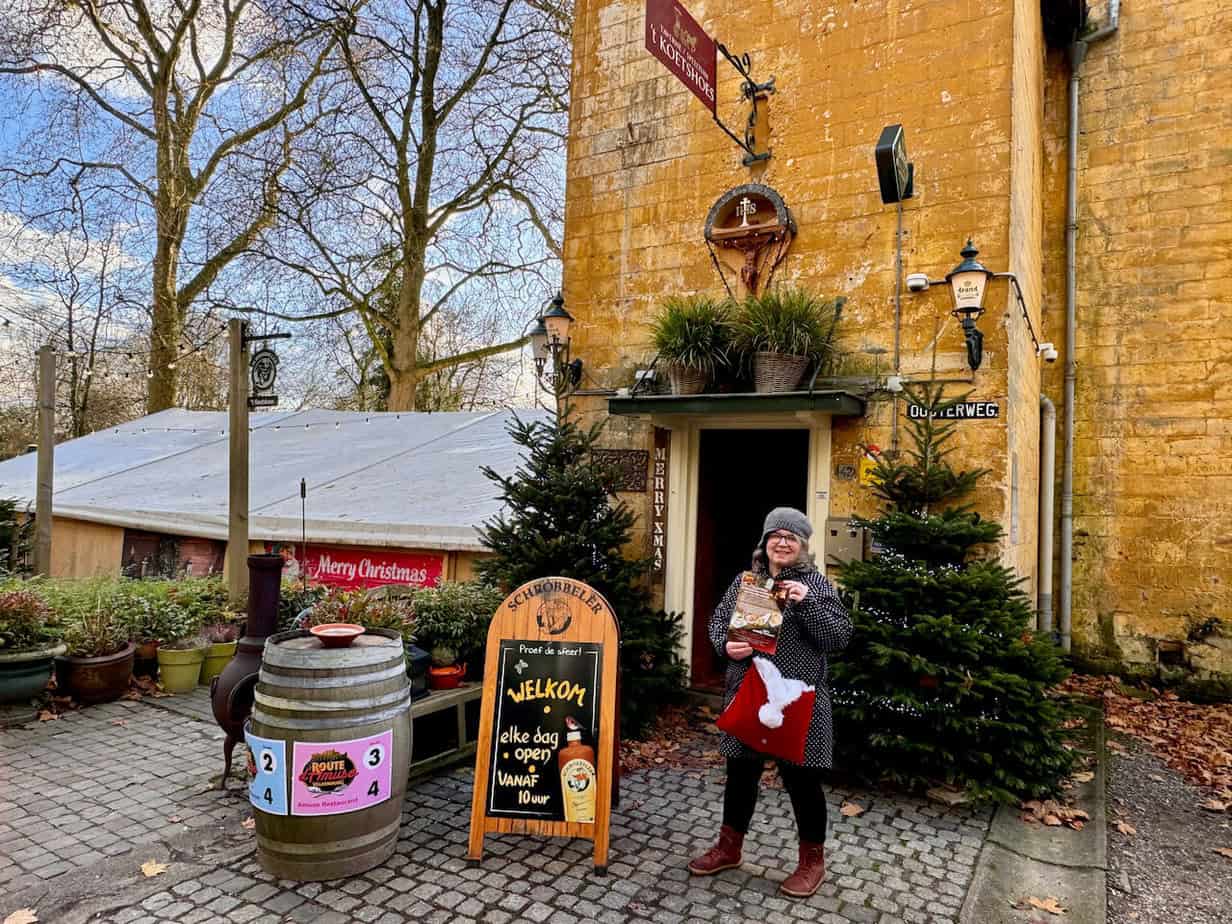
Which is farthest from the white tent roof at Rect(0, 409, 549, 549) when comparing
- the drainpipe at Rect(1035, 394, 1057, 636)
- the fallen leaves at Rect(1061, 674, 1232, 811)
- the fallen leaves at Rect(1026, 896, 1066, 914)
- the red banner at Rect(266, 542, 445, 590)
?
the fallen leaves at Rect(1061, 674, 1232, 811)

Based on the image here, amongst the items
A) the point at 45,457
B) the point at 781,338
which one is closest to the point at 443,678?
the point at 781,338

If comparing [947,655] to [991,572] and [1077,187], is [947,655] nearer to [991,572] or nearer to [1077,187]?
A: [991,572]

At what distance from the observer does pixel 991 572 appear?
15.0 feet

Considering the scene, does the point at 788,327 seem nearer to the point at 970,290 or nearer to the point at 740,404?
the point at 740,404

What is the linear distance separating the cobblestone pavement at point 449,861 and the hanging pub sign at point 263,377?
10.8ft

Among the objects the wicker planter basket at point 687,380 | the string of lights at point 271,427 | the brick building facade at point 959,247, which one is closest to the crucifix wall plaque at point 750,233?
the brick building facade at point 959,247

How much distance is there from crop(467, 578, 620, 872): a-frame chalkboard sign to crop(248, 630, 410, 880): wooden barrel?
1.52ft

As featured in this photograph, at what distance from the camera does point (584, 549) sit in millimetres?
5574

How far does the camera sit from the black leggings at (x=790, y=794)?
10.7ft

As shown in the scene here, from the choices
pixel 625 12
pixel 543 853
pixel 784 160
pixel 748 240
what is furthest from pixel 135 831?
pixel 625 12

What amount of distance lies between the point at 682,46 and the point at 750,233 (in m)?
1.46

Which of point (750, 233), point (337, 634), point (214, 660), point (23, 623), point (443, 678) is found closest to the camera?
point (337, 634)

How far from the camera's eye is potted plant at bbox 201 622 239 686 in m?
6.48

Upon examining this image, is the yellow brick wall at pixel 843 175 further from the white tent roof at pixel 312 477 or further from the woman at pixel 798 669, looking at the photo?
the white tent roof at pixel 312 477
